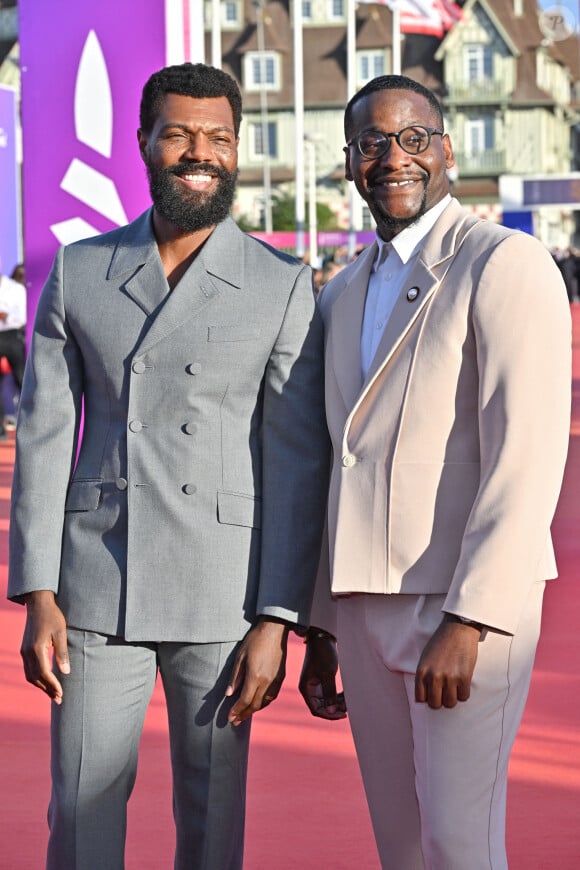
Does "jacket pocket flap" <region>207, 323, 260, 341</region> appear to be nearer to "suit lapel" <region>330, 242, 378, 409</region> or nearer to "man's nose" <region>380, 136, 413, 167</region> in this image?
"suit lapel" <region>330, 242, 378, 409</region>

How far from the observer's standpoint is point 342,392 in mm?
3174

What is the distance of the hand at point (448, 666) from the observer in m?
2.85

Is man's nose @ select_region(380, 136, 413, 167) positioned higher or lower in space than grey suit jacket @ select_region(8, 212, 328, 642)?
higher

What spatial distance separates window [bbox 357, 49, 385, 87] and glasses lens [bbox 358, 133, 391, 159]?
7119cm

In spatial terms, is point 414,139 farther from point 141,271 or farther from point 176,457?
point 176,457

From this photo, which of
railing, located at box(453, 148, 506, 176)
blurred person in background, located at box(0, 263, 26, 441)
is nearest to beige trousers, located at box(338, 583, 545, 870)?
blurred person in background, located at box(0, 263, 26, 441)

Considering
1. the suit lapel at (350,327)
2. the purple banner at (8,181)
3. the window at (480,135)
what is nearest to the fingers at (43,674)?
the suit lapel at (350,327)

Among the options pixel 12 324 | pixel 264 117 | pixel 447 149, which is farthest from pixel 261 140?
pixel 447 149

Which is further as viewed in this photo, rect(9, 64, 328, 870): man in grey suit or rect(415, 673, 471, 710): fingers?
rect(9, 64, 328, 870): man in grey suit

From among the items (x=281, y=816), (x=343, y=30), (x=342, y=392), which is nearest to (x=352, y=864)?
(x=281, y=816)

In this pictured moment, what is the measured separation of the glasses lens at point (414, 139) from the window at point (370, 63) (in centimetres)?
7121

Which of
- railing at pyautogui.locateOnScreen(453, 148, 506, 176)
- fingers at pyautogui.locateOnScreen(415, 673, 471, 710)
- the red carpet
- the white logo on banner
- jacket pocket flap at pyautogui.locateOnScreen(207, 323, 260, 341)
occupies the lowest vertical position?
the red carpet

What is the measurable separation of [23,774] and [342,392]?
8.34 ft

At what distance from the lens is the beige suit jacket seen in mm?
2871
